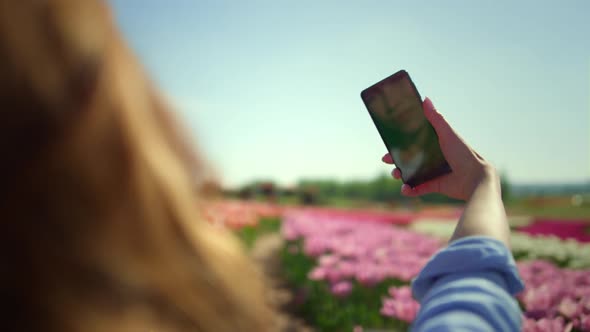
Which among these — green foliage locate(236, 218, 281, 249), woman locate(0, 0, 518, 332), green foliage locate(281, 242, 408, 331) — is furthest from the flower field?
green foliage locate(236, 218, 281, 249)

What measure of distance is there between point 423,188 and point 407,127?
0.62 feet

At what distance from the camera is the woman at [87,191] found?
48cm

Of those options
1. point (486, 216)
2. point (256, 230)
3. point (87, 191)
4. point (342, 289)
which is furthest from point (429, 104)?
point (256, 230)

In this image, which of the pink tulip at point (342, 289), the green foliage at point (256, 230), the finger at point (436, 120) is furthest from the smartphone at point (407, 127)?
the green foliage at point (256, 230)

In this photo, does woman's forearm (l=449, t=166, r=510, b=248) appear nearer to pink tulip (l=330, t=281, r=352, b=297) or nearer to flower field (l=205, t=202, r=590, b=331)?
flower field (l=205, t=202, r=590, b=331)

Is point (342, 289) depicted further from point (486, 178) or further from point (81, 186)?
point (81, 186)

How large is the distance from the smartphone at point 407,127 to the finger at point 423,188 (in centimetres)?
2

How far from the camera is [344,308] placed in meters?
2.25

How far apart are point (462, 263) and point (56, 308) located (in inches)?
25.5

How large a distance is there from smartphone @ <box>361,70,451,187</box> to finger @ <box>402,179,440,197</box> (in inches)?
0.9

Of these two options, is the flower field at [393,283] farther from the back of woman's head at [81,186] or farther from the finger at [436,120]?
the back of woman's head at [81,186]

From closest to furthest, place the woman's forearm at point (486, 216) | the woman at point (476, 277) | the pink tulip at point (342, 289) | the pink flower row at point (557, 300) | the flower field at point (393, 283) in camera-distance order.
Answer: the woman at point (476, 277) → the woman's forearm at point (486, 216) → the pink flower row at point (557, 300) → the flower field at point (393, 283) → the pink tulip at point (342, 289)

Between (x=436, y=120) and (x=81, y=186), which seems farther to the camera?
(x=436, y=120)

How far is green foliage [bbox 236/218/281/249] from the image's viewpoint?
20.6 ft
